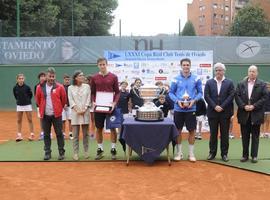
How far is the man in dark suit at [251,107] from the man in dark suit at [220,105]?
0.63 feet

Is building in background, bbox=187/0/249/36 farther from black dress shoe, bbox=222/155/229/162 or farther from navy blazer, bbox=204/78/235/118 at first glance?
black dress shoe, bbox=222/155/229/162

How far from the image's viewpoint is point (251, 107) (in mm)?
8711

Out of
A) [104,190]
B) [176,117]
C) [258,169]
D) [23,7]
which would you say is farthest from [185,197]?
[23,7]

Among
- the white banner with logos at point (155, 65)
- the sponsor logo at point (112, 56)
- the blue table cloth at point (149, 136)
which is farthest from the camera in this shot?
the sponsor logo at point (112, 56)

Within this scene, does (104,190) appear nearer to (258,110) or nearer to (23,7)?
(258,110)

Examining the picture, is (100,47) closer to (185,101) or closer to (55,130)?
(55,130)

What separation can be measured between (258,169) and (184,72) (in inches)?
89.1

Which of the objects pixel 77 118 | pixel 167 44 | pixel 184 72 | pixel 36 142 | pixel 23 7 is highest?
pixel 23 7

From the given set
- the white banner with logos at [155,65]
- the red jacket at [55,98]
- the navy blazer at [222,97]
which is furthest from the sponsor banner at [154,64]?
the navy blazer at [222,97]

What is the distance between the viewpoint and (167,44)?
73.0 feet

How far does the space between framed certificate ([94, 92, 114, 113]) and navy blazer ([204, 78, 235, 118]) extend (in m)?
1.87

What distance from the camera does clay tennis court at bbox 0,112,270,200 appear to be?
6512mm

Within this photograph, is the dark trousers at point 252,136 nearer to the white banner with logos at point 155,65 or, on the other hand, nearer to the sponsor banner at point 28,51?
the white banner with logos at point 155,65

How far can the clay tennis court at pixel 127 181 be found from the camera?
651 cm
